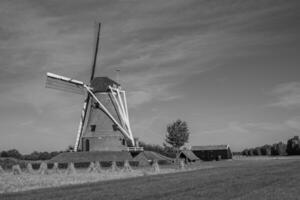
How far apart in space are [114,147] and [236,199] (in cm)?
3949

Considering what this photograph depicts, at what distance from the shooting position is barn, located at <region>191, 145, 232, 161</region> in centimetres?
8100

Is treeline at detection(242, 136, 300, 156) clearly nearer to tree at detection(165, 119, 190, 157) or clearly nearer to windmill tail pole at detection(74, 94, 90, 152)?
tree at detection(165, 119, 190, 157)

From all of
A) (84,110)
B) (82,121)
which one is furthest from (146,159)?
(84,110)

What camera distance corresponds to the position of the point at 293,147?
318 feet

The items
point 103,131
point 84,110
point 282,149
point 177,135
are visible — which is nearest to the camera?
point 103,131

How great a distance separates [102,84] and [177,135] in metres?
31.0

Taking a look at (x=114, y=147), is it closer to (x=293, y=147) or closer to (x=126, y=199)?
(x=126, y=199)

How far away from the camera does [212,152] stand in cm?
8181

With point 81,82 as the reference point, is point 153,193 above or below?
below

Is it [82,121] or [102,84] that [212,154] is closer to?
[102,84]

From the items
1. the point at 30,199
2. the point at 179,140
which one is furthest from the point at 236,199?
the point at 179,140

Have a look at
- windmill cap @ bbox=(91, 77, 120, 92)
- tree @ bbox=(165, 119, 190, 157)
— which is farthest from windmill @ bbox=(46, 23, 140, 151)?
tree @ bbox=(165, 119, 190, 157)

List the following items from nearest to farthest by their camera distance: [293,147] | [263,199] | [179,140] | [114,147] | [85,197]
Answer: [263,199] < [85,197] < [114,147] < [179,140] < [293,147]

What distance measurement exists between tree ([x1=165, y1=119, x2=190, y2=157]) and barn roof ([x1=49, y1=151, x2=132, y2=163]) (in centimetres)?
3102
